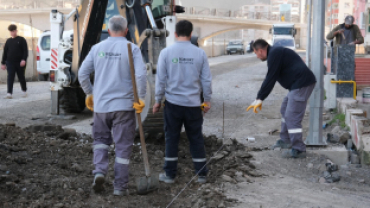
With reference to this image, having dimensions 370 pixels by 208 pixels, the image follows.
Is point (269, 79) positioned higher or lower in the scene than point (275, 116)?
higher

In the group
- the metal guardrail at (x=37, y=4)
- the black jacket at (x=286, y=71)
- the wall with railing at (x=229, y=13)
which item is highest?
the metal guardrail at (x=37, y=4)

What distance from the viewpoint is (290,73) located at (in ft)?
20.9

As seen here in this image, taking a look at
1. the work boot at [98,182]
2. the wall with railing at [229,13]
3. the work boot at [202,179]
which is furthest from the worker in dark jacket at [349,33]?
the wall with railing at [229,13]

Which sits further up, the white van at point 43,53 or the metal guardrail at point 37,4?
the metal guardrail at point 37,4

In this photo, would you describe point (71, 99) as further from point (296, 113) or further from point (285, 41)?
point (285, 41)

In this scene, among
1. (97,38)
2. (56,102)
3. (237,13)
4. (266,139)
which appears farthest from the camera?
(237,13)

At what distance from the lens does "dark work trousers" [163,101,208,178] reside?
5.26m

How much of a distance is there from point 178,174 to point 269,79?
1653 mm

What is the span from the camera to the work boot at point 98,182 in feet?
15.6

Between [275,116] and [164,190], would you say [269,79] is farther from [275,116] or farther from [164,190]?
[275,116]

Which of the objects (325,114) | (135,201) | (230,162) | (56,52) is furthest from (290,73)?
(56,52)

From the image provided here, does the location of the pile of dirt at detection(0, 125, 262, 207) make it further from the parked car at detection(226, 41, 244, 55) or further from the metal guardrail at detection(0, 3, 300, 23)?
the parked car at detection(226, 41, 244, 55)

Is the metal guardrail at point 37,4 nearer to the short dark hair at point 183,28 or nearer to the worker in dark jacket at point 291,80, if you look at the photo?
the worker in dark jacket at point 291,80

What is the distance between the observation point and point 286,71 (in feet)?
21.0
